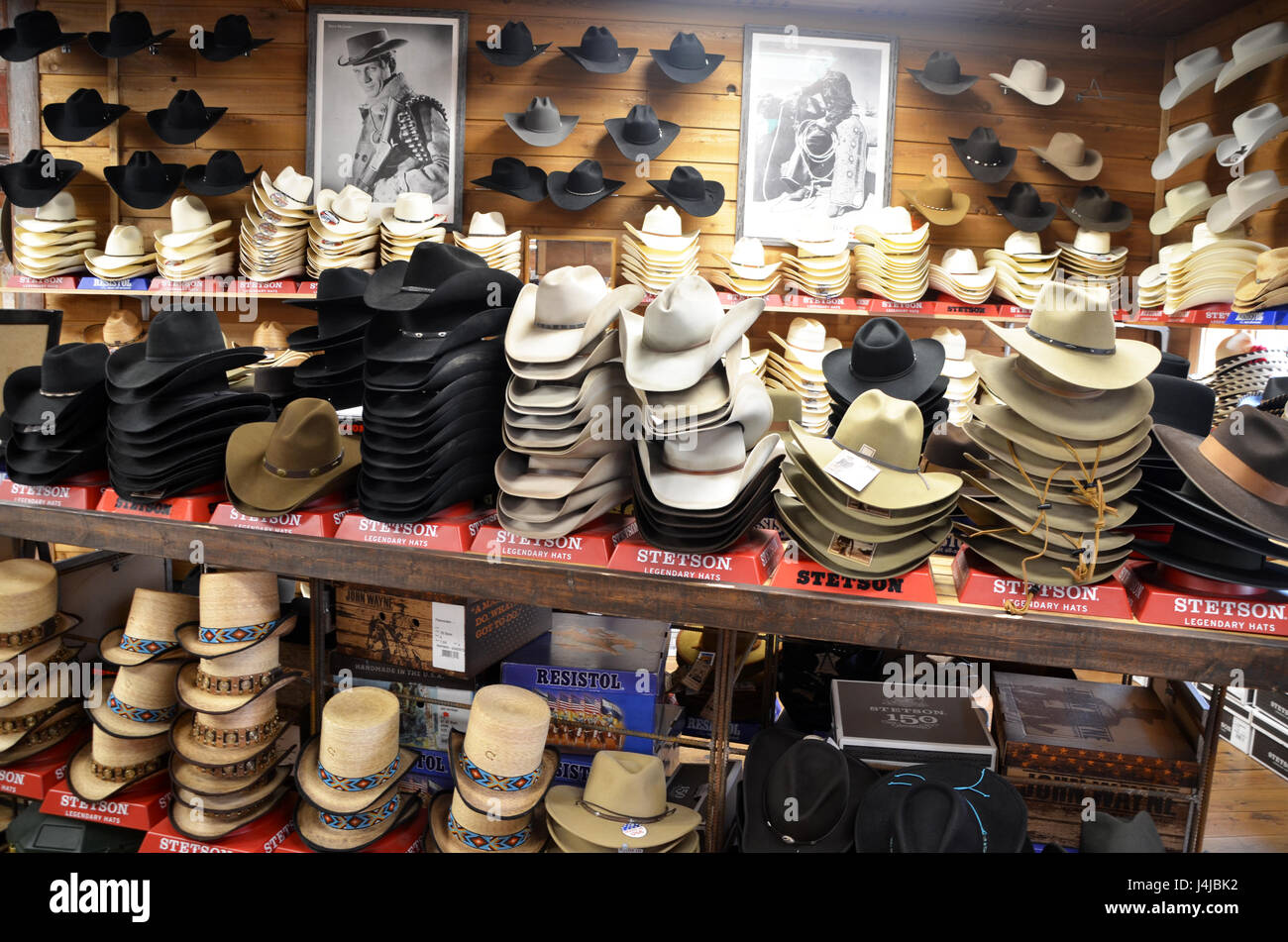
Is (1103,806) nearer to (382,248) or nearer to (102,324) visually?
(382,248)

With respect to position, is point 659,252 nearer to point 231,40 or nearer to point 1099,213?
point 1099,213

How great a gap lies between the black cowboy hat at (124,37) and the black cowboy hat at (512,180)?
2071 mm

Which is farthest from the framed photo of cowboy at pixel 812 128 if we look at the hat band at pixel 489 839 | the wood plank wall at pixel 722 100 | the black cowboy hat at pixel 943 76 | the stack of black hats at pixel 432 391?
the hat band at pixel 489 839

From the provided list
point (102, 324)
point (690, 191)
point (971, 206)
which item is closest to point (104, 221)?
point (102, 324)

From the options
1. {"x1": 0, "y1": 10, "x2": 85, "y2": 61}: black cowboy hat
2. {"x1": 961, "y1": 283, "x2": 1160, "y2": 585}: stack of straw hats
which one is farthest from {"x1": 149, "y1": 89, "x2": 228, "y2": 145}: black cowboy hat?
{"x1": 961, "y1": 283, "x2": 1160, "y2": 585}: stack of straw hats

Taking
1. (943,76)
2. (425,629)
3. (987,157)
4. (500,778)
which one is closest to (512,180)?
(943,76)

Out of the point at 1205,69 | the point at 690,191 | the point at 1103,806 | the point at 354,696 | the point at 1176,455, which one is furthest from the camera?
the point at 690,191

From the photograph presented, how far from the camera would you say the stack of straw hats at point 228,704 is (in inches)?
89.9

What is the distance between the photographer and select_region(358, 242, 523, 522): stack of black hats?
1.95m

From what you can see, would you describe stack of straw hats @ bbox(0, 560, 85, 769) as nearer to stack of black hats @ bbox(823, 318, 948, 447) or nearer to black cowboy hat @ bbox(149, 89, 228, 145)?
stack of black hats @ bbox(823, 318, 948, 447)

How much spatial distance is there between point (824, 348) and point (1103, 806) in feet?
11.0

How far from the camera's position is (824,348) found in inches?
200

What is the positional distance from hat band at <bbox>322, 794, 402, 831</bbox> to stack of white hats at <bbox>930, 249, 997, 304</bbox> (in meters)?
4.00

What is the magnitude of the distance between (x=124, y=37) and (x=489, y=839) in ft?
17.3
